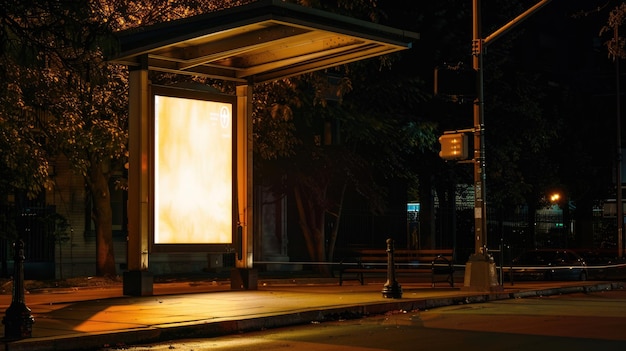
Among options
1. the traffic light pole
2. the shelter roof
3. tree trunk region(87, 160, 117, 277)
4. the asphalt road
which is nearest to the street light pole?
the traffic light pole

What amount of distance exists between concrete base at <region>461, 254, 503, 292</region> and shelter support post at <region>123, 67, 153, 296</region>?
23.1ft

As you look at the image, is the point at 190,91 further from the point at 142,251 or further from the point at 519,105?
the point at 519,105

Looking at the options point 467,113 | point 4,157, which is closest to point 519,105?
point 467,113

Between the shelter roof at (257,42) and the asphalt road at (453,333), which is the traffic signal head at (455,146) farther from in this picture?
the asphalt road at (453,333)

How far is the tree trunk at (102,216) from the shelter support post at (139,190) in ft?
21.8

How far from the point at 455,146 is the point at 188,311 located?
7688 millimetres

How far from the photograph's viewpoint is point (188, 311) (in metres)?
14.5

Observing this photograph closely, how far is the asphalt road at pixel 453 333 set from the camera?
11.6 metres

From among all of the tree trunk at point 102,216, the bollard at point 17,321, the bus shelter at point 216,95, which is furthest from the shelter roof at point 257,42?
the bollard at point 17,321

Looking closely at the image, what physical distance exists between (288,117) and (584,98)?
30336mm

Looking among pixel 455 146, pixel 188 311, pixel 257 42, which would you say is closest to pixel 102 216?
pixel 257 42

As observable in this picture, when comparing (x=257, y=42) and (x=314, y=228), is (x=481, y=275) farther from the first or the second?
(x=314, y=228)

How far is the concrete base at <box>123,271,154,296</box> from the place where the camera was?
16984 mm

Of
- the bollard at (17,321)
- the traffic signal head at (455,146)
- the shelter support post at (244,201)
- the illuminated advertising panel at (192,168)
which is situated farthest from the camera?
the traffic signal head at (455,146)
